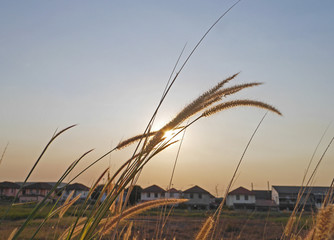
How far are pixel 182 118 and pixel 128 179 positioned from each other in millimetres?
337

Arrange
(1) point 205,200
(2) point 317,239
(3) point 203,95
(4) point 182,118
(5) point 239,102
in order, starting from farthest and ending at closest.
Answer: (1) point 205,200 → (5) point 239,102 → (3) point 203,95 → (4) point 182,118 → (2) point 317,239

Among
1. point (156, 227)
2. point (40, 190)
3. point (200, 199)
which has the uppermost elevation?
point (40, 190)

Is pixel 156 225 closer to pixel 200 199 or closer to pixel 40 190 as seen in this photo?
pixel 200 199

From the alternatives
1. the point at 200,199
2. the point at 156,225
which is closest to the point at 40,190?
the point at 200,199

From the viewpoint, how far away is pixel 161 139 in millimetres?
1529

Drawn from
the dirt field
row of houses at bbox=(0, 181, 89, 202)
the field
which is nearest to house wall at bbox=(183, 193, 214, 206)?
row of houses at bbox=(0, 181, 89, 202)

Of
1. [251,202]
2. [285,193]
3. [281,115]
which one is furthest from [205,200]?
[281,115]

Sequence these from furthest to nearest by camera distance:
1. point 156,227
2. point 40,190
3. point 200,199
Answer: point 40,190 < point 200,199 < point 156,227

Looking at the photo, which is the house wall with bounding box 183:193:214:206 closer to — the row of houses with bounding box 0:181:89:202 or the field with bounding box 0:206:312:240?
the row of houses with bounding box 0:181:89:202

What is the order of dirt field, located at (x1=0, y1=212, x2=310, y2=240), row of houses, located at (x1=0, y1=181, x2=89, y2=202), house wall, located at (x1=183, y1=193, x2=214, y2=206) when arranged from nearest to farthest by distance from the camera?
row of houses, located at (x1=0, y1=181, x2=89, y2=202)
dirt field, located at (x1=0, y1=212, x2=310, y2=240)
house wall, located at (x1=183, y1=193, x2=214, y2=206)

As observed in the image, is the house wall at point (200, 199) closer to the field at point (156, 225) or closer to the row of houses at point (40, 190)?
the row of houses at point (40, 190)

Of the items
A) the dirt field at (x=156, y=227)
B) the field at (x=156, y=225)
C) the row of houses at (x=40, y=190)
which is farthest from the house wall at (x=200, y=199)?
A: the dirt field at (x=156, y=227)

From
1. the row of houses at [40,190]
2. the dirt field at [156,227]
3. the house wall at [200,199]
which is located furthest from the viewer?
the house wall at [200,199]

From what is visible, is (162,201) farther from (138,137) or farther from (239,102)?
(239,102)
